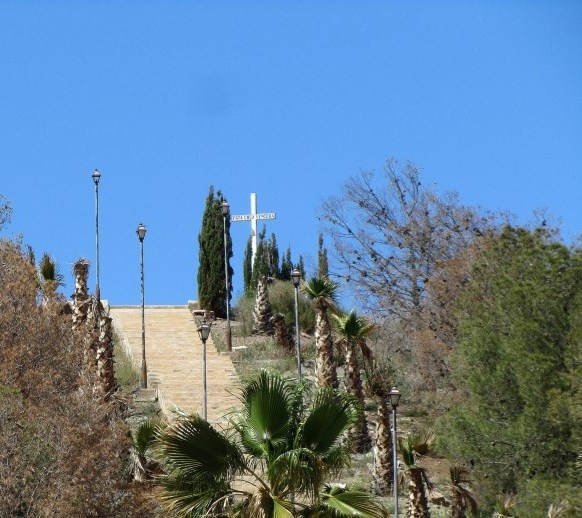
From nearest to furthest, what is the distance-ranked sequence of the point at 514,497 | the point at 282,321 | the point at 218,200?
the point at 514,497
the point at 282,321
the point at 218,200

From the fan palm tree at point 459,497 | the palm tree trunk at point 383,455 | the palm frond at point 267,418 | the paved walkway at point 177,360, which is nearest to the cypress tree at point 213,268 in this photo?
the paved walkway at point 177,360

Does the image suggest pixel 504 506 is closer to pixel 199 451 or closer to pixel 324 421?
pixel 324 421

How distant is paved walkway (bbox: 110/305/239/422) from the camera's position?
163 feet

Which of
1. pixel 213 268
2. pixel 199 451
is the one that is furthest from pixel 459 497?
pixel 213 268

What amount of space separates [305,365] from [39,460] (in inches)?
881

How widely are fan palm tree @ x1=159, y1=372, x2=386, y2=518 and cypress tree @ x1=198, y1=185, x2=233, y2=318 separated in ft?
118

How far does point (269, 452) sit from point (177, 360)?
1077 inches

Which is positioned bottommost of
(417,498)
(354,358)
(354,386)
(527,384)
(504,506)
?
(504,506)

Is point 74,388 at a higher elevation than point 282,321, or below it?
below

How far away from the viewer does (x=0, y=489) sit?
1271 inches

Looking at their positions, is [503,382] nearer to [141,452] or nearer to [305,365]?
[141,452]

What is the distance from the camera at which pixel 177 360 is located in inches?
2237

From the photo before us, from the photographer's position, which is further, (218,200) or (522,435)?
(218,200)

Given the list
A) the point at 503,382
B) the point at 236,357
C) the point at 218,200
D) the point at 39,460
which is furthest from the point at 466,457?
the point at 218,200
